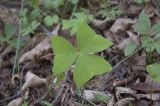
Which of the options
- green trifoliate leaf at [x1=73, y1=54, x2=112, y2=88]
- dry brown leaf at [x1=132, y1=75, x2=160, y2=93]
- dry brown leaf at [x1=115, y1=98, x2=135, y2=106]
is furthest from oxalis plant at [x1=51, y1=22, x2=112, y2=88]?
dry brown leaf at [x1=132, y1=75, x2=160, y2=93]

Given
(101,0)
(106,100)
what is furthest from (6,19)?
(106,100)

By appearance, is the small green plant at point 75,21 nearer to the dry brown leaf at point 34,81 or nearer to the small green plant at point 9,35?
the small green plant at point 9,35

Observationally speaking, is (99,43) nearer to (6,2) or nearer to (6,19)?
(6,19)

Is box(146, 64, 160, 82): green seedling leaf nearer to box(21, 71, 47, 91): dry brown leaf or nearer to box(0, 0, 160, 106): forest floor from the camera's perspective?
box(0, 0, 160, 106): forest floor

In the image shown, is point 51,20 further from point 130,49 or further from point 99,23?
point 130,49

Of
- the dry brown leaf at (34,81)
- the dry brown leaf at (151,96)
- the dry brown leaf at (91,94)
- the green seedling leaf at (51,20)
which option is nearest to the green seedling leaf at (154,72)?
the dry brown leaf at (151,96)

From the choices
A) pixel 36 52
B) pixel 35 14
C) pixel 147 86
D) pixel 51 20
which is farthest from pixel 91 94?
pixel 35 14
